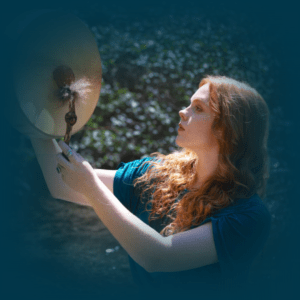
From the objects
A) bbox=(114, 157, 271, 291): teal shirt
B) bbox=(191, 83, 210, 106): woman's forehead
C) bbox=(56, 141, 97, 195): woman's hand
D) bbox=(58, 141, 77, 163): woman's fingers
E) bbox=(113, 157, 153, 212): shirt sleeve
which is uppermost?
bbox=(191, 83, 210, 106): woman's forehead

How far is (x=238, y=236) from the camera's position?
657 millimetres

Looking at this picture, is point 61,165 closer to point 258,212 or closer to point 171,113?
point 258,212

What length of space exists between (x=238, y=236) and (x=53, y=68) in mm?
626

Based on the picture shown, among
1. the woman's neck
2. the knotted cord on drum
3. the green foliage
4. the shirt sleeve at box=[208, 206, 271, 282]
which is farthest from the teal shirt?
the green foliage

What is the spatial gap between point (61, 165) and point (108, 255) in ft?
5.88

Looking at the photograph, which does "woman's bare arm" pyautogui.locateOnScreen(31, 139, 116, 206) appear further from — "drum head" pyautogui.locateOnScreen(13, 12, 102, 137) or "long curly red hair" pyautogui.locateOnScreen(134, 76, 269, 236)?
"long curly red hair" pyautogui.locateOnScreen(134, 76, 269, 236)

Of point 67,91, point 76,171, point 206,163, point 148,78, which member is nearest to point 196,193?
point 206,163

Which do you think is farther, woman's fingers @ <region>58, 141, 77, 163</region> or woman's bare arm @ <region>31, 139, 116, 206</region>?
woman's bare arm @ <region>31, 139, 116, 206</region>

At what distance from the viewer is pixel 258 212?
0.69m

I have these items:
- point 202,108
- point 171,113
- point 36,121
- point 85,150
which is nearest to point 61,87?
point 36,121

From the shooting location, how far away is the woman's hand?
0.67m

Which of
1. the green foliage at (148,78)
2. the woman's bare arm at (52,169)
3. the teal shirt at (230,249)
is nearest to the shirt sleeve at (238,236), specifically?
the teal shirt at (230,249)

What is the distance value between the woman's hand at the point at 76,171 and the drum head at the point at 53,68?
106 millimetres

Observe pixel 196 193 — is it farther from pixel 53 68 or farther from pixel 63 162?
pixel 53 68
